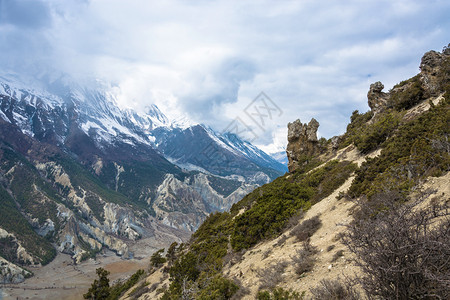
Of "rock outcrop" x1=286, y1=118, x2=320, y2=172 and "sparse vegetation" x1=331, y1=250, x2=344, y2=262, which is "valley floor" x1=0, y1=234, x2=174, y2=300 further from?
"sparse vegetation" x1=331, y1=250, x2=344, y2=262

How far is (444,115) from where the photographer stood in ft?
39.4

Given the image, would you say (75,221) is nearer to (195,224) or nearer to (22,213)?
(22,213)

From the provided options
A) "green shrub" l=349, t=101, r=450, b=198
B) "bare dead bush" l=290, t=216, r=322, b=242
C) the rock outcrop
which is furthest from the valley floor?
"green shrub" l=349, t=101, r=450, b=198

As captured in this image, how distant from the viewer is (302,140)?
3209 centimetres

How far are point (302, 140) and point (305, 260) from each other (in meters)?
25.4

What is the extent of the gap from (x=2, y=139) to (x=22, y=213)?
7332 centimetres

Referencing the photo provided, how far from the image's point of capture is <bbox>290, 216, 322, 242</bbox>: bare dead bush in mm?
11411

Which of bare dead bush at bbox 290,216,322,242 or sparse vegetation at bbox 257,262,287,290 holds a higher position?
bare dead bush at bbox 290,216,322,242

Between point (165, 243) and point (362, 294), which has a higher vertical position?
point (165, 243)

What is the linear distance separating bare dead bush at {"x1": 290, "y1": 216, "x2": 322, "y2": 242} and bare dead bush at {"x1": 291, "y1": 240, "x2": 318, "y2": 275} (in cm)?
161

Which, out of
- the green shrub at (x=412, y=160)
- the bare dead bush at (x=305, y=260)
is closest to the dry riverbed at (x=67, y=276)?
the bare dead bush at (x=305, y=260)

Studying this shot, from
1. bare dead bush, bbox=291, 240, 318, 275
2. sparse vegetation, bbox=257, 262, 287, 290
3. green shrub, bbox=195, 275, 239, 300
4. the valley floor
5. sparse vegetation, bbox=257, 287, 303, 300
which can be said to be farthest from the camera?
the valley floor

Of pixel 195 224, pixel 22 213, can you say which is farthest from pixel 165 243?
pixel 22 213

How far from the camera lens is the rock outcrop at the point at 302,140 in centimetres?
3161
